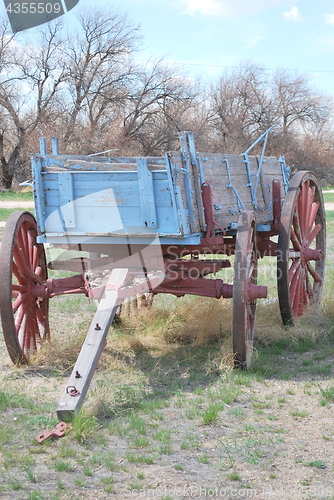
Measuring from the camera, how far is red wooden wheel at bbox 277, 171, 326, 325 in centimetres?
498

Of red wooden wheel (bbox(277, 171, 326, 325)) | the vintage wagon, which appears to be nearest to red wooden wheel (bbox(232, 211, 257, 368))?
the vintage wagon

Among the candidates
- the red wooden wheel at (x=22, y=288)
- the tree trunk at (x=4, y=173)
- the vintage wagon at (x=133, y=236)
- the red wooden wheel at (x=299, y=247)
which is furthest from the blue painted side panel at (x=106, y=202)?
the tree trunk at (x=4, y=173)

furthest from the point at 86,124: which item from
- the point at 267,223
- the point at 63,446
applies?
the point at 63,446

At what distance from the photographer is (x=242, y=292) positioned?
415cm

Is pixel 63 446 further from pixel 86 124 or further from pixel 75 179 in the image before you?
pixel 86 124


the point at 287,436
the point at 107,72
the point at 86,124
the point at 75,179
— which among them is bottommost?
the point at 287,436

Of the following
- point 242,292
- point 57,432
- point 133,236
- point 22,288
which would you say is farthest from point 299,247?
point 57,432

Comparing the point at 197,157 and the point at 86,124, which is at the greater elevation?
the point at 86,124

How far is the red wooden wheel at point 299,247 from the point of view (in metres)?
4.98

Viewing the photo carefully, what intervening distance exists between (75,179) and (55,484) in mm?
2439

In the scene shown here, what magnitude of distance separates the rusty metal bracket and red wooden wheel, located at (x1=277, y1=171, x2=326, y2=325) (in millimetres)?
2401

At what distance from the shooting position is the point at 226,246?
17.7ft

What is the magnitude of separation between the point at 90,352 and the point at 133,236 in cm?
103

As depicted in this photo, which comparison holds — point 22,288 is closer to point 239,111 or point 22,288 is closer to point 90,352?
point 90,352
